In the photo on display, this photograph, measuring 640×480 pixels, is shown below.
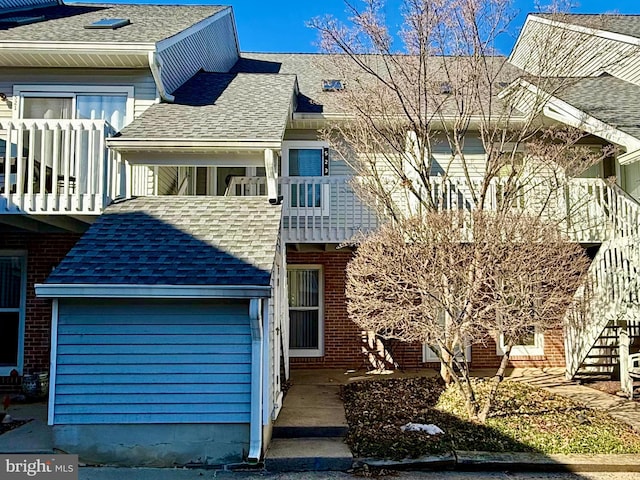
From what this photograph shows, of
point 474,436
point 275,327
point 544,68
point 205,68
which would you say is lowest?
point 474,436

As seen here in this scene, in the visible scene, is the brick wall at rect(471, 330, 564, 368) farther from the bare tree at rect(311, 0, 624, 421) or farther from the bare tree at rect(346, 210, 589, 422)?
the bare tree at rect(346, 210, 589, 422)

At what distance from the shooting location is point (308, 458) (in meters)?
5.66

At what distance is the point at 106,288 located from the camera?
224 inches

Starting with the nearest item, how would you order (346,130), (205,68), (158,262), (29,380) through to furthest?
(158,262)
(29,380)
(346,130)
(205,68)

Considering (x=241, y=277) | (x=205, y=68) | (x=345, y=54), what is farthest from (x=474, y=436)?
(x=205, y=68)

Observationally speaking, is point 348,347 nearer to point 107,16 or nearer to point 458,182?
point 458,182

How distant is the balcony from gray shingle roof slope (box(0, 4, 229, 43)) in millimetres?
3250

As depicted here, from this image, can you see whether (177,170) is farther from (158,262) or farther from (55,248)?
(158,262)

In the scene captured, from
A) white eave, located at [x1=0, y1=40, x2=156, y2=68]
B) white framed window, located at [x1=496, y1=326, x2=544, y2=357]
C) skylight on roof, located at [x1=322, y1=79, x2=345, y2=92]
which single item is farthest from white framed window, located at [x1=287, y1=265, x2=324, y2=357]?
white eave, located at [x1=0, y1=40, x2=156, y2=68]

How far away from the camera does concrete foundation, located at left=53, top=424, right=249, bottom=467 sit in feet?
18.6

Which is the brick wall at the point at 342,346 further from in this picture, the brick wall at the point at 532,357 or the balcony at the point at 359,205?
the balcony at the point at 359,205

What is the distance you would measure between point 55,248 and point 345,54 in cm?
650

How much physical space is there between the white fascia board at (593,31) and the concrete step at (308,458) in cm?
778

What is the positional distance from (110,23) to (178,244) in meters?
6.00
